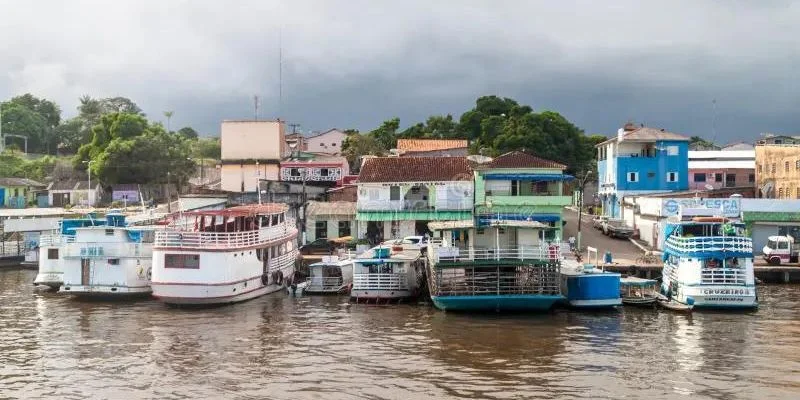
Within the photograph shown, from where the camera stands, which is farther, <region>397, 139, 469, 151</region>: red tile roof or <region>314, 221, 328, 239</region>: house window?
<region>397, 139, 469, 151</region>: red tile roof

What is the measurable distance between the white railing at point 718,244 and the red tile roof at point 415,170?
20235 millimetres

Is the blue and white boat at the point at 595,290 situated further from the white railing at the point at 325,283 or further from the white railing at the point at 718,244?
the white railing at the point at 325,283

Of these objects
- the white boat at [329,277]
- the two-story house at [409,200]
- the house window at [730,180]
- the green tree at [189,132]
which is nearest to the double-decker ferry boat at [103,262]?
the white boat at [329,277]

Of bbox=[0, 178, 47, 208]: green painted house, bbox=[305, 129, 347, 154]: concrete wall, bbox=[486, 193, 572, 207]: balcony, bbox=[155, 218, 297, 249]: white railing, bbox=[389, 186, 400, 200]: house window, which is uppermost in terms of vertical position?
bbox=[305, 129, 347, 154]: concrete wall

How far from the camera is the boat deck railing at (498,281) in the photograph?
30.2 metres

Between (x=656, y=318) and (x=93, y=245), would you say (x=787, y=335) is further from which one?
(x=93, y=245)

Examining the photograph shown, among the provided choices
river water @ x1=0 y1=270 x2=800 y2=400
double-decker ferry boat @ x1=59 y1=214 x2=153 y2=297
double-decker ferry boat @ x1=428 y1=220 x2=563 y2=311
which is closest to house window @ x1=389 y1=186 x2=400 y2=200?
river water @ x1=0 y1=270 x2=800 y2=400

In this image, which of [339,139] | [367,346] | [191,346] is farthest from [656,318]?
[339,139]

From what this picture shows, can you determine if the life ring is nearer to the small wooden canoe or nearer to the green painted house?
the small wooden canoe

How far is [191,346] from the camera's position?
2559 cm

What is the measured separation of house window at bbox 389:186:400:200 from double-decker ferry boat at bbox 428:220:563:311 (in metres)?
18.2

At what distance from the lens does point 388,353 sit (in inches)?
949

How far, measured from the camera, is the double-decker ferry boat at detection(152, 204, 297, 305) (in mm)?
32312

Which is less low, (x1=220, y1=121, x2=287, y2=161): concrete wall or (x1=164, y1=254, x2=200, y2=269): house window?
(x1=220, y1=121, x2=287, y2=161): concrete wall
